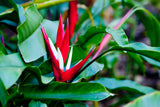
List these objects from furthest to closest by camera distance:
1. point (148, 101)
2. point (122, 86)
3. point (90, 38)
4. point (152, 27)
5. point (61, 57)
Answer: point (152, 27), point (122, 86), point (90, 38), point (61, 57), point (148, 101)

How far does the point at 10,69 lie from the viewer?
567mm

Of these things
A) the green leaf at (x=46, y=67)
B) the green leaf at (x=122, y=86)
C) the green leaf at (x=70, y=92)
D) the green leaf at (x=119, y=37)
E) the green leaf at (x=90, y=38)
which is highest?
the green leaf at (x=119, y=37)

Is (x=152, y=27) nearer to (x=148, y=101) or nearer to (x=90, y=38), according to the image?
(x=90, y=38)

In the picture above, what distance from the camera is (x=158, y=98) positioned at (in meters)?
0.54

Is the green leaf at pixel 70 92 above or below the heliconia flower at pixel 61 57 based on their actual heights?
below

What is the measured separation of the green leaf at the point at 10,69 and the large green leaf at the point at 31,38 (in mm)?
23

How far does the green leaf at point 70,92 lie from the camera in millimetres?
614

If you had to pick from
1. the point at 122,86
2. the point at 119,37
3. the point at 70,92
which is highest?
the point at 119,37

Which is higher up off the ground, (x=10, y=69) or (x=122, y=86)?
(x=10, y=69)

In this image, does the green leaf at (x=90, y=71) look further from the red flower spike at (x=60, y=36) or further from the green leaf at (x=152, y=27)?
the green leaf at (x=152, y=27)

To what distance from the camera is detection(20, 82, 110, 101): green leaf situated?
2.02ft

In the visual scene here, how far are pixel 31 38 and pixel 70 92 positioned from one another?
192 millimetres

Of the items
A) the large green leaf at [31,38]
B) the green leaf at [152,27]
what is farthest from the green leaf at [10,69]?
the green leaf at [152,27]

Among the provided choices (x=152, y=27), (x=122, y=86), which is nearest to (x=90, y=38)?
(x=122, y=86)
